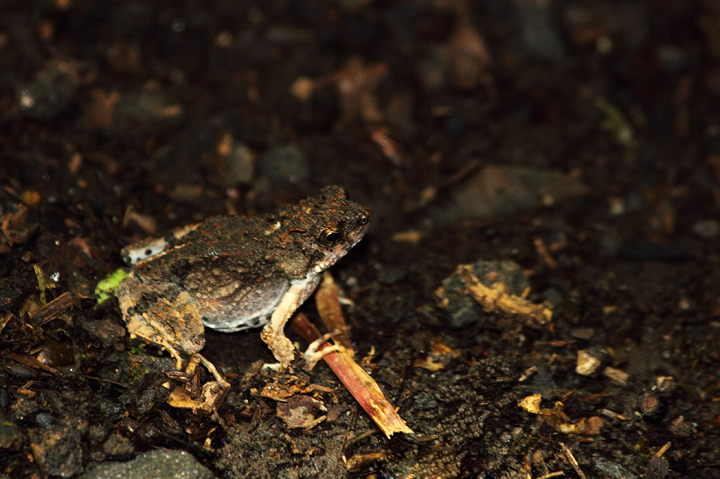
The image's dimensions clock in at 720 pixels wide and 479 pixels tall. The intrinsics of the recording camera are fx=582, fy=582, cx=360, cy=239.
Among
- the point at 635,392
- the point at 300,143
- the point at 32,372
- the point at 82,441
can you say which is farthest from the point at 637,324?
the point at 32,372

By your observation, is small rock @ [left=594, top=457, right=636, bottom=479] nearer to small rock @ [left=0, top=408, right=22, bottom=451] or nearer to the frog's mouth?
the frog's mouth

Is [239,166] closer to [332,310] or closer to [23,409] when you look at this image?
[332,310]

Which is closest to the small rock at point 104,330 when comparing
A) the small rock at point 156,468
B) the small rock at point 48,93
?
the small rock at point 156,468

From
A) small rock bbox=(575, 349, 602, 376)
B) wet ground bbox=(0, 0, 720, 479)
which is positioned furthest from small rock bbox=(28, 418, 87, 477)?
small rock bbox=(575, 349, 602, 376)

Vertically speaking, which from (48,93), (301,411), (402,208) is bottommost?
(301,411)

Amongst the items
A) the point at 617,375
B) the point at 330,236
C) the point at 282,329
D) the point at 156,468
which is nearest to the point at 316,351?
the point at 282,329

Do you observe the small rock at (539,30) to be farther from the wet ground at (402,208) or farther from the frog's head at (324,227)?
the frog's head at (324,227)
